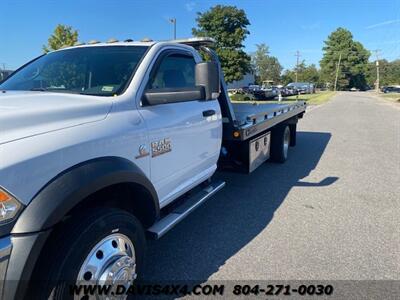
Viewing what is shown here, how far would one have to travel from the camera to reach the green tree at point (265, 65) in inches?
4200

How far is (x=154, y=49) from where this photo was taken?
337cm

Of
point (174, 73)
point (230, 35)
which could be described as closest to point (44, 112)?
point (174, 73)

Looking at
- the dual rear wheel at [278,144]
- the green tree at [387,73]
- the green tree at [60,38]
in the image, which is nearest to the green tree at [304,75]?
the green tree at [387,73]

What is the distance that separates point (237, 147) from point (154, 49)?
226 cm

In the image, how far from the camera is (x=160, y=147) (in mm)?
3027

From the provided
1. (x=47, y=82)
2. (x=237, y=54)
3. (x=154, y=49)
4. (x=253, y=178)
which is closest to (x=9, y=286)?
(x=47, y=82)

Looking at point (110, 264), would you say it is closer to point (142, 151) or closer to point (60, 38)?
point (142, 151)

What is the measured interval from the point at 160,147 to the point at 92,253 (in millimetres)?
1066

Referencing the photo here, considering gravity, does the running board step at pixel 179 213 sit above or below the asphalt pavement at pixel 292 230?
above

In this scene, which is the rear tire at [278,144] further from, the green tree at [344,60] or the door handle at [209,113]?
the green tree at [344,60]

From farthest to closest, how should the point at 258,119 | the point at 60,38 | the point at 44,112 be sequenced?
the point at 60,38
the point at 258,119
the point at 44,112

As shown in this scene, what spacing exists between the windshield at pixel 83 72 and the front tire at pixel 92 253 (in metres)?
1.05

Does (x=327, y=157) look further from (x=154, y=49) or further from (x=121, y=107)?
(x=121, y=107)

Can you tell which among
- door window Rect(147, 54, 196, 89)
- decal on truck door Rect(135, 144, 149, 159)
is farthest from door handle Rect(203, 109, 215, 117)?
decal on truck door Rect(135, 144, 149, 159)
